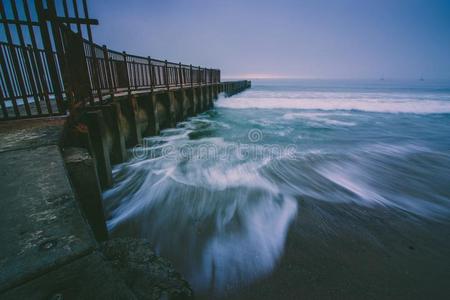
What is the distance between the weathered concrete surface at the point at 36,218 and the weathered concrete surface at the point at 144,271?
1.77 feet

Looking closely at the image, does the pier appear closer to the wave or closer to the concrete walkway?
the concrete walkway

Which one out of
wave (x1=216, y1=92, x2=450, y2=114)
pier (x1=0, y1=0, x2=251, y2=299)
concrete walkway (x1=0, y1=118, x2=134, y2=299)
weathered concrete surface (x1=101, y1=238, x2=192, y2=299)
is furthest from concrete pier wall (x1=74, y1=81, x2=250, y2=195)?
wave (x1=216, y1=92, x2=450, y2=114)

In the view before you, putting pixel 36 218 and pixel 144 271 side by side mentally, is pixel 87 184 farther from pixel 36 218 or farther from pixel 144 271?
pixel 144 271

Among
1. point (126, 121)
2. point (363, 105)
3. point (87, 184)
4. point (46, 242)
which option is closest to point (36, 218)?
point (46, 242)

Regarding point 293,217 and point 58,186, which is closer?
point 58,186

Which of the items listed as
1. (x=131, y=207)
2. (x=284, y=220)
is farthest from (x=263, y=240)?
(x=131, y=207)

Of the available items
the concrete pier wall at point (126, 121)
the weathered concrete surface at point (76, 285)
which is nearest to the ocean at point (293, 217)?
the concrete pier wall at point (126, 121)

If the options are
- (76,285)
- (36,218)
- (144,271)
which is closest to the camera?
(76,285)

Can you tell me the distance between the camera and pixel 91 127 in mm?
4625
